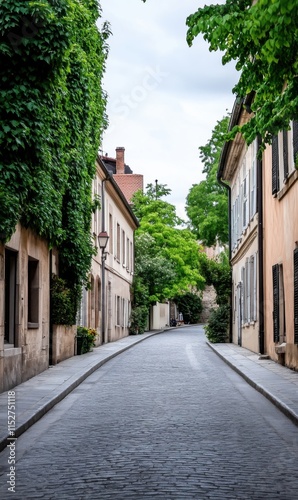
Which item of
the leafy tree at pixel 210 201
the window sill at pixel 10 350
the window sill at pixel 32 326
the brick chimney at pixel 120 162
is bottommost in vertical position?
the window sill at pixel 10 350

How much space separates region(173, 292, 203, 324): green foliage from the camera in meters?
84.4

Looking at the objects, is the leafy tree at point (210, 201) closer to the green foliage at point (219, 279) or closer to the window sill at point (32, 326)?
the green foliage at point (219, 279)

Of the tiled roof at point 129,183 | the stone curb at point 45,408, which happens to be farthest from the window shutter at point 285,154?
the tiled roof at point 129,183

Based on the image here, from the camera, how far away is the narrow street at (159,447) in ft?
21.8

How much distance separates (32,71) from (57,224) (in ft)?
14.9

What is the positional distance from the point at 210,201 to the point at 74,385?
35664 mm

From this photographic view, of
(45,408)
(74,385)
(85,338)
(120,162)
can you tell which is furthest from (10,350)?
(120,162)

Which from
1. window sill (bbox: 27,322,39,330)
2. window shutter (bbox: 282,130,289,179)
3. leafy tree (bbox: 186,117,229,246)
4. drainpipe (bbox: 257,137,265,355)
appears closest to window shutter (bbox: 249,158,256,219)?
drainpipe (bbox: 257,137,265,355)

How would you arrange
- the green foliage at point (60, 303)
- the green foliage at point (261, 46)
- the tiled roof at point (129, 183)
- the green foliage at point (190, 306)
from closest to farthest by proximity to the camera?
the green foliage at point (261, 46)
the green foliage at point (60, 303)
the tiled roof at point (129, 183)
the green foliage at point (190, 306)

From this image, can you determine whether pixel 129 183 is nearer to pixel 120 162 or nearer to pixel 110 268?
pixel 120 162

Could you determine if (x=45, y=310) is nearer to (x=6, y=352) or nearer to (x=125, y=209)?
(x=6, y=352)

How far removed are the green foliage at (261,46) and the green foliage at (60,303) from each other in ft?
28.9

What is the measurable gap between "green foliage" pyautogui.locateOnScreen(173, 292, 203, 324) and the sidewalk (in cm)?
6173

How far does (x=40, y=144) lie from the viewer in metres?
14.1
